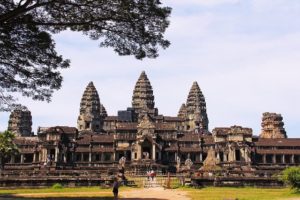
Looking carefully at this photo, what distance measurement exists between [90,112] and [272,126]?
5175 cm

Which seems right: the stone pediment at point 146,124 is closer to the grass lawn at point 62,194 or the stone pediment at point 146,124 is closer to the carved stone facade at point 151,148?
the carved stone facade at point 151,148

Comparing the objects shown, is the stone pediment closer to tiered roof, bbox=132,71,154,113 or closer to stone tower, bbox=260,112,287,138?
tiered roof, bbox=132,71,154,113

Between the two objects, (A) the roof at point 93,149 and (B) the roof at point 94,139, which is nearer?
(A) the roof at point 93,149

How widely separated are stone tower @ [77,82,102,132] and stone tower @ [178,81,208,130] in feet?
87.8

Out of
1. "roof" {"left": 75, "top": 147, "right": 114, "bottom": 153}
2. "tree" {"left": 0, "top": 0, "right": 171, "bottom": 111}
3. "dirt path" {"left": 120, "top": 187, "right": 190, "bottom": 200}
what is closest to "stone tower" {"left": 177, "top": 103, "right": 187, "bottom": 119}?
"roof" {"left": 75, "top": 147, "right": 114, "bottom": 153}

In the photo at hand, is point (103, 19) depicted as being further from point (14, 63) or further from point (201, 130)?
point (201, 130)

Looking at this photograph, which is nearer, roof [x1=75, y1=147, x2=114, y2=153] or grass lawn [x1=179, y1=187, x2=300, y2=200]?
grass lawn [x1=179, y1=187, x2=300, y2=200]

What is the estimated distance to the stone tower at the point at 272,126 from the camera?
116438 mm

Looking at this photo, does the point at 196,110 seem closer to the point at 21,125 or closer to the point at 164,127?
the point at 164,127

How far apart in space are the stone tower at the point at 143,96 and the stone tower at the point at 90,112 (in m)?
11.2

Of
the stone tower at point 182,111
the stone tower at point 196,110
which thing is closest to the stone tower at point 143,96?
the stone tower at point 196,110

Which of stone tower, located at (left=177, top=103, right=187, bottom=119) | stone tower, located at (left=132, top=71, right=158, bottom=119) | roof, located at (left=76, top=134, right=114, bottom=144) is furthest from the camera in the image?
stone tower, located at (left=177, top=103, right=187, bottom=119)

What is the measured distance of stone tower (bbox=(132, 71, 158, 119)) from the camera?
119375 millimetres

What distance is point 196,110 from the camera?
413 feet
